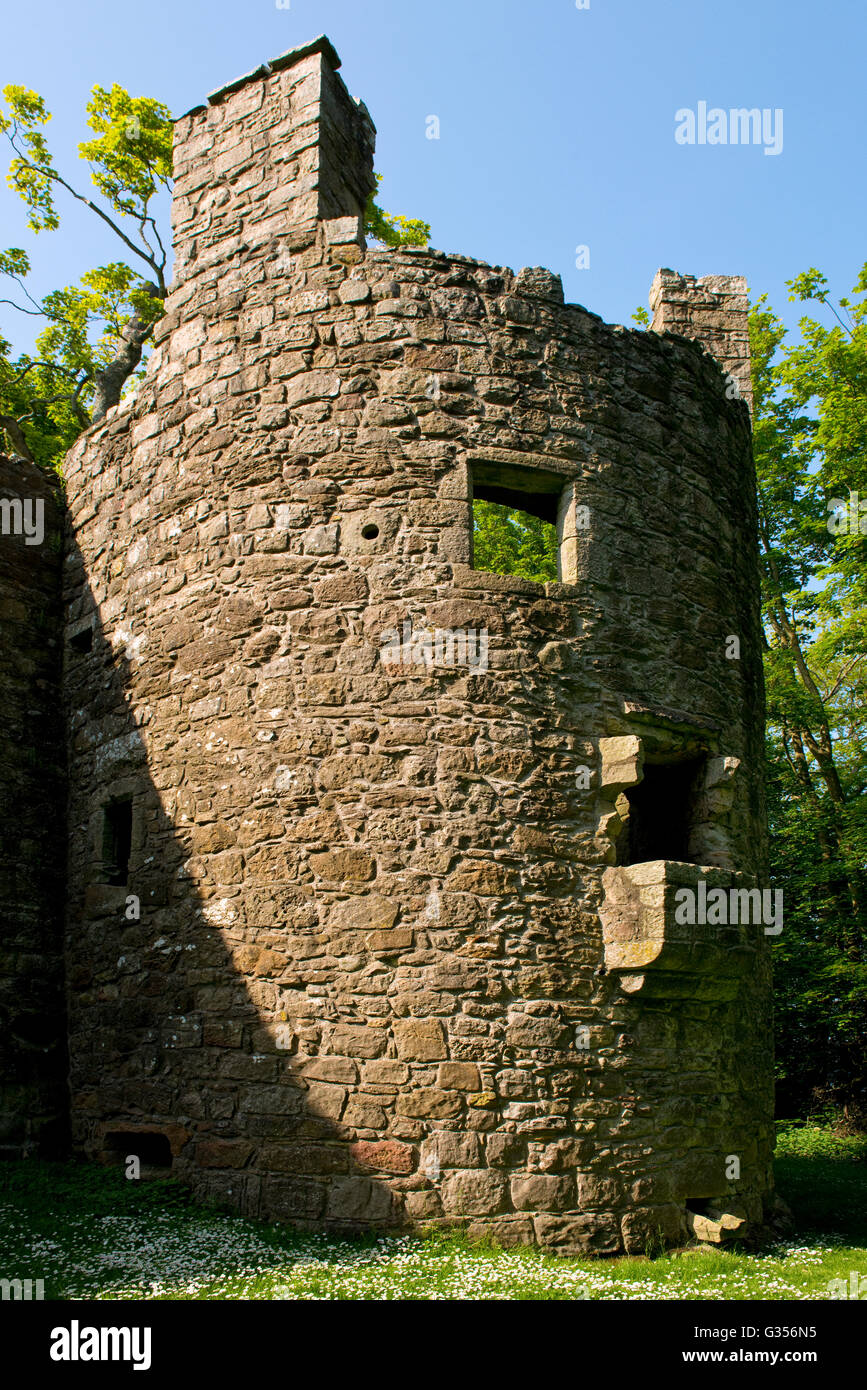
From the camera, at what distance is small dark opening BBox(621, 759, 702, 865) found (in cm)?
723

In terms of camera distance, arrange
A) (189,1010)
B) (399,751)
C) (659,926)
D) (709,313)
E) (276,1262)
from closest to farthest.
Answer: (276,1262)
(659,926)
(399,751)
(189,1010)
(709,313)

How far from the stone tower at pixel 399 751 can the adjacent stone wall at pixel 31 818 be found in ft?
0.94

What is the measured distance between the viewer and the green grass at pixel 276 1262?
185 inches

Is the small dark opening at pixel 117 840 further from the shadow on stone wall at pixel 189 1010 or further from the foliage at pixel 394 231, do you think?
the foliage at pixel 394 231

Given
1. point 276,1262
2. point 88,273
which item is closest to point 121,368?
point 88,273

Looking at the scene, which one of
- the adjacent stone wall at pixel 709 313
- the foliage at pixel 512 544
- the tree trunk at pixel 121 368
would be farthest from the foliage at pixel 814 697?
the tree trunk at pixel 121 368

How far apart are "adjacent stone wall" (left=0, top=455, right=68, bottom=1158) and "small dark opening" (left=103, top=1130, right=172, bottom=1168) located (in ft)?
2.82

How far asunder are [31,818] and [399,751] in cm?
342

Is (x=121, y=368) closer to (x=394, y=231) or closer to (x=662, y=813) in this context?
(x=394, y=231)

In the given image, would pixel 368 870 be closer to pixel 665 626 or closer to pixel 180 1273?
pixel 180 1273

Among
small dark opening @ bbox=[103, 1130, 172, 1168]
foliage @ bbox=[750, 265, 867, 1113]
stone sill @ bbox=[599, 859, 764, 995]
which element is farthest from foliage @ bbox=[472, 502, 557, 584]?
small dark opening @ bbox=[103, 1130, 172, 1168]

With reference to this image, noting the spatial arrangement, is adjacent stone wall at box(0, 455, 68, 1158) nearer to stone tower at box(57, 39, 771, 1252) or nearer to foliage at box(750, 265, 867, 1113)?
stone tower at box(57, 39, 771, 1252)

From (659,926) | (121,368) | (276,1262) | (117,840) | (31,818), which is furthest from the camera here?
(121,368)

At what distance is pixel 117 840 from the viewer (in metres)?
7.62
